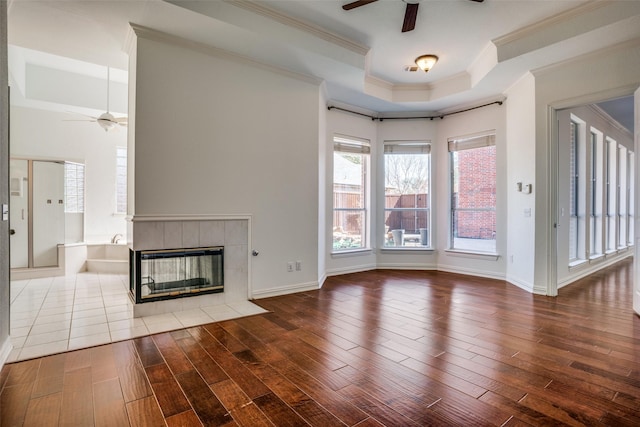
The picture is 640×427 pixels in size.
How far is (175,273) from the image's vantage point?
3.53 m

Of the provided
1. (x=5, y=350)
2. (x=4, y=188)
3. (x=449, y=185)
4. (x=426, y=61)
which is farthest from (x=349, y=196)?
(x=5, y=350)

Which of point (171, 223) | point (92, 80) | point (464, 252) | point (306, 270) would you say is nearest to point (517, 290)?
point (464, 252)

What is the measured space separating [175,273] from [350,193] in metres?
3.18

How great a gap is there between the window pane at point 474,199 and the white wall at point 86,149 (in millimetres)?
6699

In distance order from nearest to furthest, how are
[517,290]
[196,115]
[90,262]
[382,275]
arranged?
[196,115] < [517,290] < [382,275] < [90,262]

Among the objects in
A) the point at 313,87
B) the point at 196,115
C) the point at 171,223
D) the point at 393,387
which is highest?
the point at 313,87

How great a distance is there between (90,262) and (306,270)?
13.8 ft

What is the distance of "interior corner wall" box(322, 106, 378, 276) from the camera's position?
541cm

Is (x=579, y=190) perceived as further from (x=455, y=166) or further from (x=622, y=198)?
(x=622, y=198)

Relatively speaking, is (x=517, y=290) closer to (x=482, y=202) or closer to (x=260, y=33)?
(x=482, y=202)

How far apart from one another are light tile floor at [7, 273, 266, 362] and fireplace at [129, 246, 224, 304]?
0.22 meters

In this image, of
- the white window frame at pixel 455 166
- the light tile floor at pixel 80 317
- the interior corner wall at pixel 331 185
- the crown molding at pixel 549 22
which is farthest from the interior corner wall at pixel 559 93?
the light tile floor at pixel 80 317

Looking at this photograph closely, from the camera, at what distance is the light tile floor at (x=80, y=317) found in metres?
2.68

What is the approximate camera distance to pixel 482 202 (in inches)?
215
